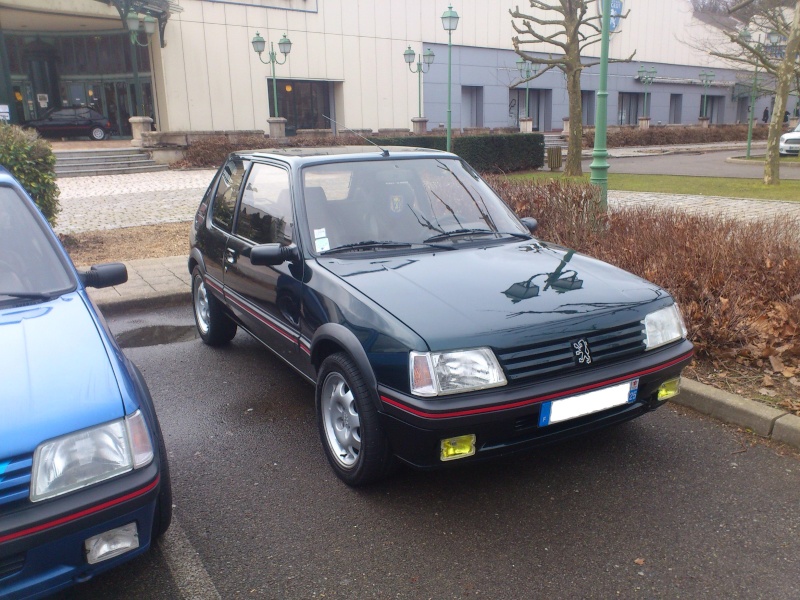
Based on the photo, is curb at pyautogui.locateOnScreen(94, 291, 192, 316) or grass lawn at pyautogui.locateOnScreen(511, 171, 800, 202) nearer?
curb at pyautogui.locateOnScreen(94, 291, 192, 316)

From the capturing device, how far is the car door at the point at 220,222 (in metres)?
5.19

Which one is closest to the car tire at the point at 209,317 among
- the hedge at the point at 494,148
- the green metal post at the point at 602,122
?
Result: the green metal post at the point at 602,122

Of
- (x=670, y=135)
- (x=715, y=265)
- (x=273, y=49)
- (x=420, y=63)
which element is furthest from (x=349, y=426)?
(x=670, y=135)

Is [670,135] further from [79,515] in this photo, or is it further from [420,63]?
[79,515]

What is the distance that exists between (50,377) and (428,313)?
161cm

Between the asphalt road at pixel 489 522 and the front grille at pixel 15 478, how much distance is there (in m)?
0.80

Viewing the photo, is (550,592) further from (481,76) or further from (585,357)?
(481,76)

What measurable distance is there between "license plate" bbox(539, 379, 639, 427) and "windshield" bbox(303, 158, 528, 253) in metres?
1.42

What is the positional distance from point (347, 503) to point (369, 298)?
1035 mm

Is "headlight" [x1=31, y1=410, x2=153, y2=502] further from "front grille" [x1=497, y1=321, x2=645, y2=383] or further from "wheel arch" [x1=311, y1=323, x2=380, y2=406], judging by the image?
"front grille" [x1=497, y1=321, x2=645, y2=383]

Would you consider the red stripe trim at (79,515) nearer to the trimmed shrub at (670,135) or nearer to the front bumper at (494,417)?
the front bumper at (494,417)

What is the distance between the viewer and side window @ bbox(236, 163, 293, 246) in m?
4.35

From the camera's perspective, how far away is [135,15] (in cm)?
2661

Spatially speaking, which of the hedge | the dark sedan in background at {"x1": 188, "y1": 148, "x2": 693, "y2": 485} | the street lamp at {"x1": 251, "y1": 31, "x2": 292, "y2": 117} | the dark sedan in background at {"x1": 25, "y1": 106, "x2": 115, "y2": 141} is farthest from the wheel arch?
the dark sedan in background at {"x1": 25, "y1": 106, "x2": 115, "y2": 141}
